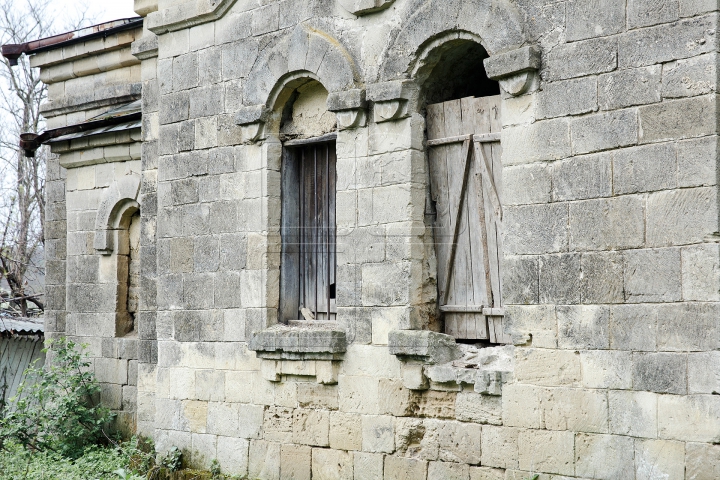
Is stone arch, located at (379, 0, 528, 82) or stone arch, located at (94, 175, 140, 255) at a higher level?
stone arch, located at (379, 0, 528, 82)

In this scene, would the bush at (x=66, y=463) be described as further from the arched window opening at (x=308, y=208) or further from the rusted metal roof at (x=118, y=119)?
the rusted metal roof at (x=118, y=119)

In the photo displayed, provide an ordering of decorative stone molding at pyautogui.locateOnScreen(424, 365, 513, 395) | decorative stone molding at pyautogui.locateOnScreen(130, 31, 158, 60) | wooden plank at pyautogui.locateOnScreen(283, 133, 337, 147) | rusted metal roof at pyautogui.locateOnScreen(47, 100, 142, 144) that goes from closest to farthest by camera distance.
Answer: decorative stone molding at pyautogui.locateOnScreen(424, 365, 513, 395) < wooden plank at pyautogui.locateOnScreen(283, 133, 337, 147) < decorative stone molding at pyautogui.locateOnScreen(130, 31, 158, 60) < rusted metal roof at pyautogui.locateOnScreen(47, 100, 142, 144)

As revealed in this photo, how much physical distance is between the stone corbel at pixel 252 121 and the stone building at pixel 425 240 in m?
0.02

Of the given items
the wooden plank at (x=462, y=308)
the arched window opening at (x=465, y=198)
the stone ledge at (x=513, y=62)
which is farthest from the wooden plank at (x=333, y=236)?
the stone ledge at (x=513, y=62)

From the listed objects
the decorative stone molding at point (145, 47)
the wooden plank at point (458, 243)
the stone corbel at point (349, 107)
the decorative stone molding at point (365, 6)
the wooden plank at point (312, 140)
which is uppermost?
the decorative stone molding at point (145, 47)

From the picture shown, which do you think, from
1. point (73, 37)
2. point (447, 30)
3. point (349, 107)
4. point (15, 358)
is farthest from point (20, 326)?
point (447, 30)

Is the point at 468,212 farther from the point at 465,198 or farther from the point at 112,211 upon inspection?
the point at 112,211

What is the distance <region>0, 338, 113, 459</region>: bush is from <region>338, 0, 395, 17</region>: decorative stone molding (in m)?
5.26

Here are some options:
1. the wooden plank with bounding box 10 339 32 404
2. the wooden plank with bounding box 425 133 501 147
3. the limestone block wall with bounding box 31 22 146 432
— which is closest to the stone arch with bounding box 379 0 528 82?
the wooden plank with bounding box 425 133 501 147

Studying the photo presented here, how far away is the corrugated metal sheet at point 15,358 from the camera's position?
12.0 m

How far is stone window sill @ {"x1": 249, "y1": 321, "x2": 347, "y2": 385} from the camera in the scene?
748 centimetres

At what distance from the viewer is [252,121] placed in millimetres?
8180

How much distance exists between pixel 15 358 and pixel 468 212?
7.66m

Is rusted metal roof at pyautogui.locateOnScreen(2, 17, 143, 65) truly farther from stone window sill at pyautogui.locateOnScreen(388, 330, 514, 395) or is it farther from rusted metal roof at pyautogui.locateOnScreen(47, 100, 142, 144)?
stone window sill at pyautogui.locateOnScreen(388, 330, 514, 395)
